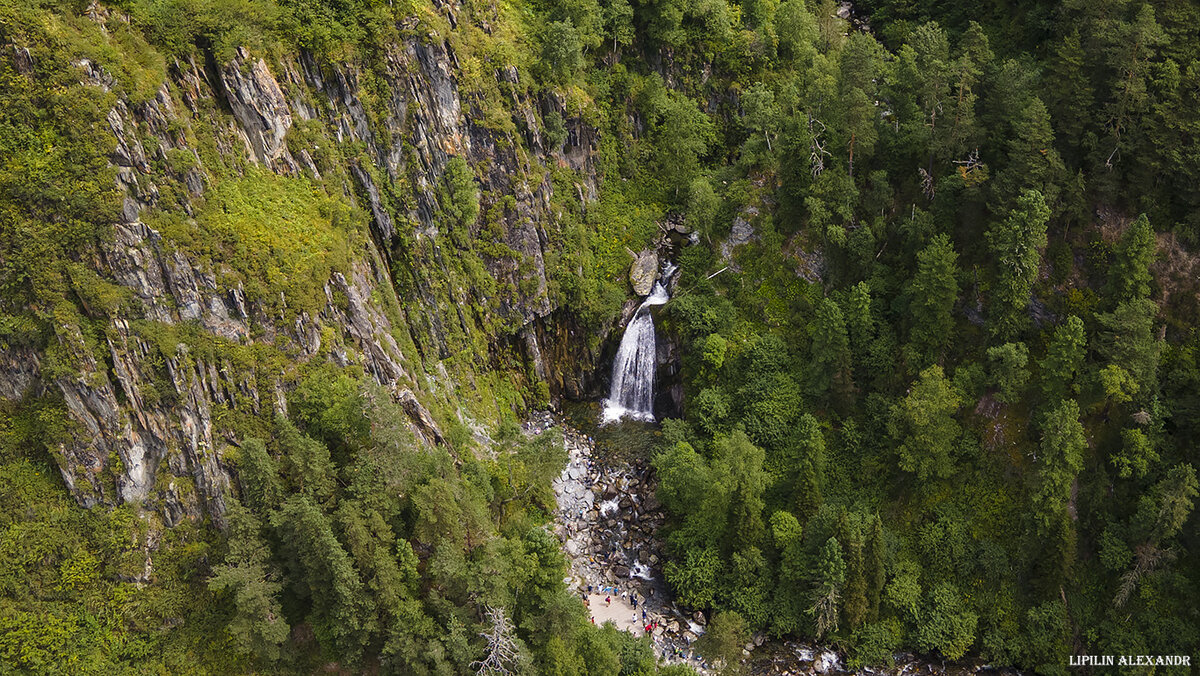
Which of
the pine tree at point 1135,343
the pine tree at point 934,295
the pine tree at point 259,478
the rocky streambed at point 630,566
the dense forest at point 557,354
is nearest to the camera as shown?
the pine tree at point 259,478

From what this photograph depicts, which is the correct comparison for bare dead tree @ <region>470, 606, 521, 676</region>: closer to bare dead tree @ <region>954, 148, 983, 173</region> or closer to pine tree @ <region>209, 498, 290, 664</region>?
pine tree @ <region>209, 498, 290, 664</region>

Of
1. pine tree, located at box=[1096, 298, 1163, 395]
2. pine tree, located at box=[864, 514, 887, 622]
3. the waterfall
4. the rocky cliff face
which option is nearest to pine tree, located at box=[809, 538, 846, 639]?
pine tree, located at box=[864, 514, 887, 622]

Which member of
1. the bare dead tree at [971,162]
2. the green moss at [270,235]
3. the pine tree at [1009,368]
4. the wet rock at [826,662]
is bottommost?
the wet rock at [826,662]

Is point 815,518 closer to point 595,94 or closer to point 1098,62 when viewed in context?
point 1098,62

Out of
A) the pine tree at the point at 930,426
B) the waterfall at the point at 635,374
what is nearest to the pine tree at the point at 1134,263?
the pine tree at the point at 930,426

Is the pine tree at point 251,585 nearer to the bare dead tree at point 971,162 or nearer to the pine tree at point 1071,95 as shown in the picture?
the bare dead tree at point 971,162

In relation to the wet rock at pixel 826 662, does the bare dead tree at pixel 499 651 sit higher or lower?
higher
